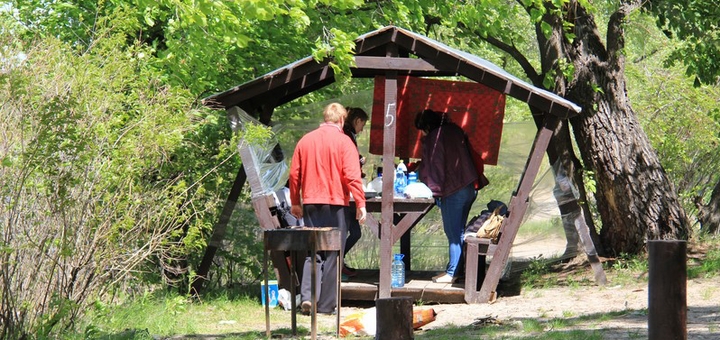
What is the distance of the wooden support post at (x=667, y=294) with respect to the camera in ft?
11.5

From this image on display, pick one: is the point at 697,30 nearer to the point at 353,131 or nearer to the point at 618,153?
the point at 618,153

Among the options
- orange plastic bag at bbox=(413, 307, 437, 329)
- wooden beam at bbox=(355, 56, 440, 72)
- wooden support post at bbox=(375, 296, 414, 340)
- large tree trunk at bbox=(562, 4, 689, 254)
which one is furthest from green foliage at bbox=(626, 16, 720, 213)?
wooden support post at bbox=(375, 296, 414, 340)

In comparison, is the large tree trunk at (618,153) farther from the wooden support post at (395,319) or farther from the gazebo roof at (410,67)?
the wooden support post at (395,319)

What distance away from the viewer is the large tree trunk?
43.4 feet

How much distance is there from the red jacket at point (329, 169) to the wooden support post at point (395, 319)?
22.2ft

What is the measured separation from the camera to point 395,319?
3.08 m

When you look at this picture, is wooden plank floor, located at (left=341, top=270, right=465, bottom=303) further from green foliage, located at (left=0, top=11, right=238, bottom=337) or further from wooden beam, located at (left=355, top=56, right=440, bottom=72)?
green foliage, located at (left=0, top=11, right=238, bottom=337)

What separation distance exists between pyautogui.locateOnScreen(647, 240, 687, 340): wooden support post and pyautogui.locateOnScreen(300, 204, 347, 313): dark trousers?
6362mm

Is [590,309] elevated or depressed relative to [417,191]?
depressed

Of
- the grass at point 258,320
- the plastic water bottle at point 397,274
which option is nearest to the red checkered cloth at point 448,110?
the grass at point 258,320

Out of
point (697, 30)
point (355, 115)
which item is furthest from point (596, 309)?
point (697, 30)

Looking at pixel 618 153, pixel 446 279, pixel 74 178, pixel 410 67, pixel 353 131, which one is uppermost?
pixel 410 67

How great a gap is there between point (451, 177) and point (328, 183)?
2.02 m

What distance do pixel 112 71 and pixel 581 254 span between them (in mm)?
7211
